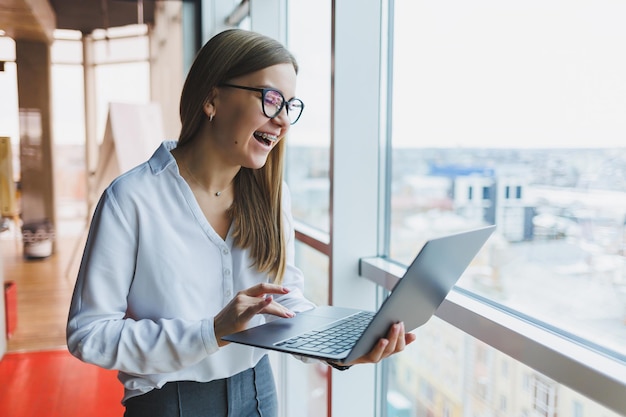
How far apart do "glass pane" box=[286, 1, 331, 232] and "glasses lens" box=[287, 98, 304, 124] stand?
1.24 meters

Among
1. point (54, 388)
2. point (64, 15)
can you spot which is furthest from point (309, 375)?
point (64, 15)

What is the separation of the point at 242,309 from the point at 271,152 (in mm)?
477

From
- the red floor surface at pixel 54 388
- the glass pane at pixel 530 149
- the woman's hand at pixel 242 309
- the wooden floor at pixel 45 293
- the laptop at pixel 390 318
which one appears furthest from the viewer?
the wooden floor at pixel 45 293

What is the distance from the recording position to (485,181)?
4.65 feet

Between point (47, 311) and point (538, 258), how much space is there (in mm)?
3010

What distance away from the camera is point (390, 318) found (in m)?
0.89

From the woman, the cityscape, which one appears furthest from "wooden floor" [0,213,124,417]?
the woman

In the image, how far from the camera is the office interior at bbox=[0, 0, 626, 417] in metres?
1.08

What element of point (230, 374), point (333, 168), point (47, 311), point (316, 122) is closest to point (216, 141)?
point (230, 374)

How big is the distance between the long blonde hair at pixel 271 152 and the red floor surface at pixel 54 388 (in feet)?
6.74

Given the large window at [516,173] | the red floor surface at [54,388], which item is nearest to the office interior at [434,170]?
the large window at [516,173]

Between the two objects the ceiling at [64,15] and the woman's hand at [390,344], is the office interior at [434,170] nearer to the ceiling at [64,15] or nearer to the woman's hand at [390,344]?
the ceiling at [64,15]

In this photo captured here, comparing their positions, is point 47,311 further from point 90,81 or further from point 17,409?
point 90,81

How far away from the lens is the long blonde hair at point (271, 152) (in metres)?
1.14
